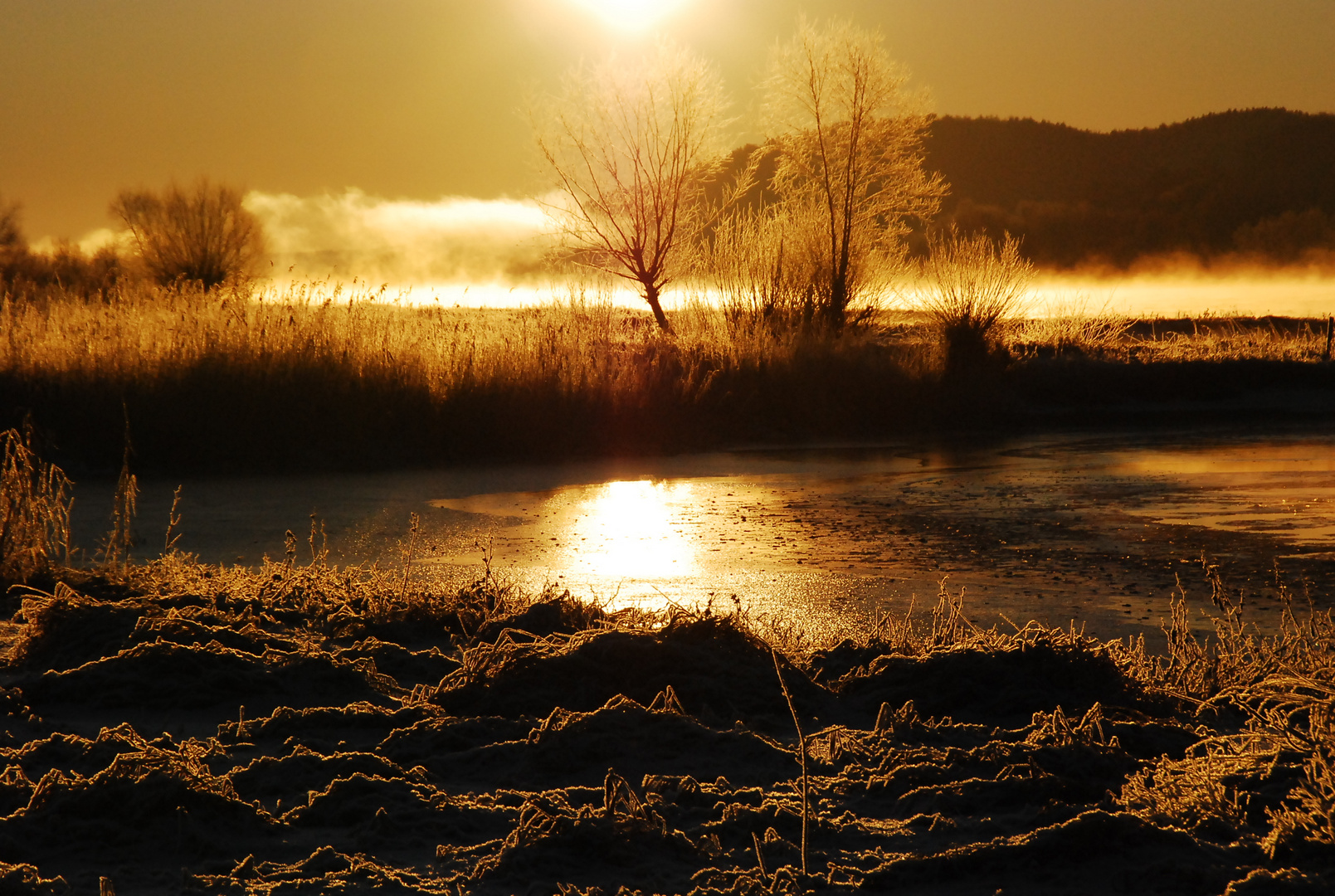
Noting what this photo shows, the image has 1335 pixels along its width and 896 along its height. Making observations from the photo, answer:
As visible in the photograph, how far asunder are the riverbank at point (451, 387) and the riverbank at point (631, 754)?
781 cm

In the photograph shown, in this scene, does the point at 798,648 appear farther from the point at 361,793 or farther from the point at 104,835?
the point at 104,835

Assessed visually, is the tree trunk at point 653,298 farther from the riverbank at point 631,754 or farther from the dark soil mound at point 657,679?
the dark soil mound at point 657,679

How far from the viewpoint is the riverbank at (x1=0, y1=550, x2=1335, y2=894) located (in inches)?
131

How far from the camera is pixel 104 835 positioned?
139 inches

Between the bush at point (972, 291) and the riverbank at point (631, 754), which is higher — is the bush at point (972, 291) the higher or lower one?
the higher one

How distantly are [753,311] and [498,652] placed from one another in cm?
1897

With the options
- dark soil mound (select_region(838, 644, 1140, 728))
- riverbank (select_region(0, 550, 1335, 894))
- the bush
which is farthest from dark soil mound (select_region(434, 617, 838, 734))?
the bush

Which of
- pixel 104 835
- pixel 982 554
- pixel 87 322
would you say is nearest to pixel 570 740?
pixel 104 835

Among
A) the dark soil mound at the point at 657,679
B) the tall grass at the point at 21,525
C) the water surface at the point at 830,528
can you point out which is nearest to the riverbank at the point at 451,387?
the water surface at the point at 830,528

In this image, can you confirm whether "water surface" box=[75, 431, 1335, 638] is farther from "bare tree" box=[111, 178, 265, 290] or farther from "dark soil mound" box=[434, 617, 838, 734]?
"bare tree" box=[111, 178, 265, 290]

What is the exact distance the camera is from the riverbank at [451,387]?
13.6m

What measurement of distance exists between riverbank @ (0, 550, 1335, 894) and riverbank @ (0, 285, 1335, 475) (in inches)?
308

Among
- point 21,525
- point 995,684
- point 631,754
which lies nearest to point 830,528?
point 995,684

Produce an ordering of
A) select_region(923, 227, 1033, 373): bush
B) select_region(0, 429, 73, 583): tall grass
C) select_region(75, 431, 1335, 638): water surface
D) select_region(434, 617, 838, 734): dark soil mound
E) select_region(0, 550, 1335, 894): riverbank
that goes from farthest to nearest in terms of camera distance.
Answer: select_region(923, 227, 1033, 373): bush
select_region(75, 431, 1335, 638): water surface
select_region(0, 429, 73, 583): tall grass
select_region(434, 617, 838, 734): dark soil mound
select_region(0, 550, 1335, 894): riverbank
